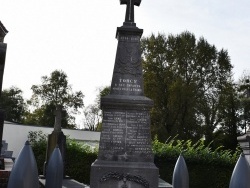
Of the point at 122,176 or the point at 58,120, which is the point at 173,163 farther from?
the point at 122,176

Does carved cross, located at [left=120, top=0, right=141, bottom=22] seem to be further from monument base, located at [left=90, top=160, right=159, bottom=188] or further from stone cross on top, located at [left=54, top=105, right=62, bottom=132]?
stone cross on top, located at [left=54, top=105, right=62, bottom=132]

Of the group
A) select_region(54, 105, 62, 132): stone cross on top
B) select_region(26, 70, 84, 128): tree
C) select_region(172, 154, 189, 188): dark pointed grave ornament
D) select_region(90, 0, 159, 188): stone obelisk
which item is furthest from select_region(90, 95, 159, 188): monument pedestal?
select_region(26, 70, 84, 128): tree

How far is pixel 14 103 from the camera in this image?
171 ft

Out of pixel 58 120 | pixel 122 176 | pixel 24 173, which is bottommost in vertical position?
pixel 122 176

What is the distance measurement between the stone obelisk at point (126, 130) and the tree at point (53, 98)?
Answer: 1424 inches

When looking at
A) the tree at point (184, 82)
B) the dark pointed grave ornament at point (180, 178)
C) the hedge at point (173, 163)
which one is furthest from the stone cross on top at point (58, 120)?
the tree at point (184, 82)

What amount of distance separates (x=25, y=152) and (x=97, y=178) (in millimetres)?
3326

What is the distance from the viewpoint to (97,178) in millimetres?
6035

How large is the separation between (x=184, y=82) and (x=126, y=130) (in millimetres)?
22749

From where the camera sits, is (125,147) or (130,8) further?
(130,8)

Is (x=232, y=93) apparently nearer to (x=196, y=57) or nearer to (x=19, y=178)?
(x=196, y=57)

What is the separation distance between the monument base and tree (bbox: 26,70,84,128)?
3663 cm

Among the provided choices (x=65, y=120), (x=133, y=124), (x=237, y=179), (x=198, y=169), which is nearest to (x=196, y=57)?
(x=198, y=169)

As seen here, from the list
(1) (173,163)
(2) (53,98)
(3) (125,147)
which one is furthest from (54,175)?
(2) (53,98)
